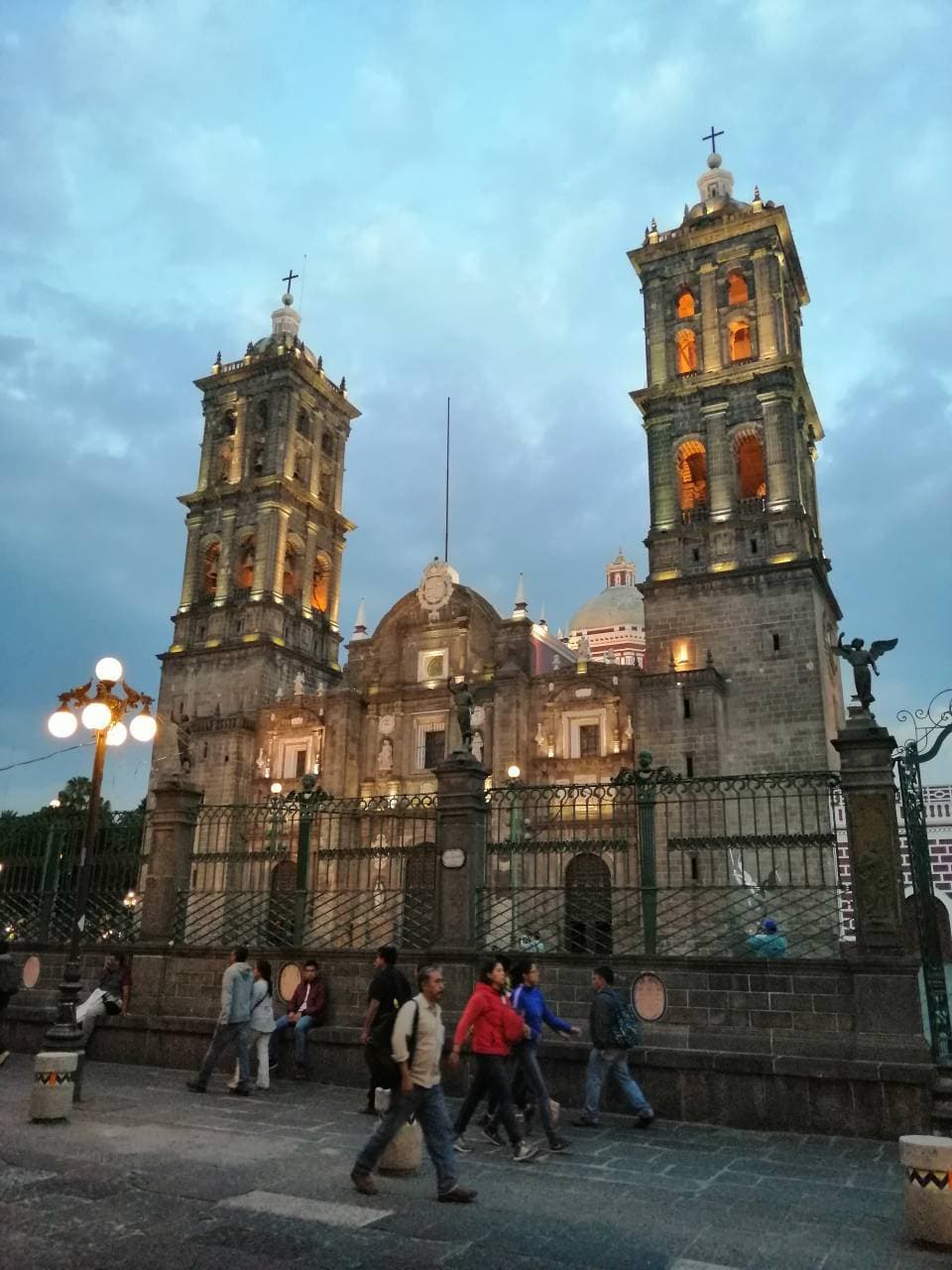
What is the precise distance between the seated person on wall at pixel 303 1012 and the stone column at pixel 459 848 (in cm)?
165

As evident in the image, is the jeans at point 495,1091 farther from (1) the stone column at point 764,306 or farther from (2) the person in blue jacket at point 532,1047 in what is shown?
(1) the stone column at point 764,306

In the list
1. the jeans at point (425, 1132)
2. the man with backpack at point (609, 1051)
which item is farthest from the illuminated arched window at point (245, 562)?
the jeans at point (425, 1132)

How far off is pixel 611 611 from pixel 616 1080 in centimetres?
4957

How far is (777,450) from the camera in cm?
3275

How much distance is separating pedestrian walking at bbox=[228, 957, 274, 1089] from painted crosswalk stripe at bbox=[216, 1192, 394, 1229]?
467 centimetres

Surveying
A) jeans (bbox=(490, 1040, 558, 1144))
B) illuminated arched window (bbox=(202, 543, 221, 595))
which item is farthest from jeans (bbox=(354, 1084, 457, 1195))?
illuminated arched window (bbox=(202, 543, 221, 595))

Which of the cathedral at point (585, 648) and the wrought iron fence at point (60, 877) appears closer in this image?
the wrought iron fence at point (60, 877)

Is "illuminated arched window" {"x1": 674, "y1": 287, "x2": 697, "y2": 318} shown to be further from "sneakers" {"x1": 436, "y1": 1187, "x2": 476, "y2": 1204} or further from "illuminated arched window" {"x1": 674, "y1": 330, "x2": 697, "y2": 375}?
"sneakers" {"x1": 436, "y1": 1187, "x2": 476, "y2": 1204}

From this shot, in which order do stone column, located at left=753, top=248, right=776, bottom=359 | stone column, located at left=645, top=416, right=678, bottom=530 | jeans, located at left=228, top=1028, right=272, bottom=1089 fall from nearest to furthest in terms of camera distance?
jeans, located at left=228, top=1028, right=272, bottom=1089 → stone column, located at left=645, top=416, right=678, bottom=530 → stone column, located at left=753, top=248, right=776, bottom=359

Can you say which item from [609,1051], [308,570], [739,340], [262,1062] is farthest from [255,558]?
[609,1051]

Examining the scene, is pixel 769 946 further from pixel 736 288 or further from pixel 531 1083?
pixel 736 288

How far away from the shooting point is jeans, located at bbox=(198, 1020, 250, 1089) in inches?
418

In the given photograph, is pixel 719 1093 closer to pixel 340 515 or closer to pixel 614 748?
pixel 614 748

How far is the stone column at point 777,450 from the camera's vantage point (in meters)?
32.2
